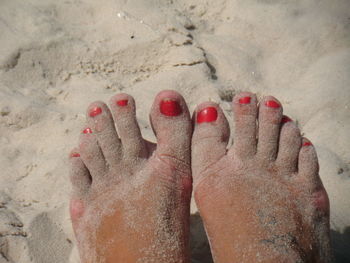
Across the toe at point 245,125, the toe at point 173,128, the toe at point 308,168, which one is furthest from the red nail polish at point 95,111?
the toe at point 308,168

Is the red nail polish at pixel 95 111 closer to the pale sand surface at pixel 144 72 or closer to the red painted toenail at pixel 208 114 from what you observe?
the pale sand surface at pixel 144 72

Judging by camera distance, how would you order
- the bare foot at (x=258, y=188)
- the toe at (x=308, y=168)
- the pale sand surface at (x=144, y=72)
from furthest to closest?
the pale sand surface at (x=144, y=72) → the toe at (x=308, y=168) → the bare foot at (x=258, y=188)

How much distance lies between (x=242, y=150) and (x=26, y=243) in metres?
0.85

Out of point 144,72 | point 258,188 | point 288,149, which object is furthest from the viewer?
point 144,72

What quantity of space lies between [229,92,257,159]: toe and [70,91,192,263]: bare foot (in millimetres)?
192

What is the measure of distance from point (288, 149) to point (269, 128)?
11 cm

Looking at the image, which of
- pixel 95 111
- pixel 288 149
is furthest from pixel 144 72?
pixel 288 149

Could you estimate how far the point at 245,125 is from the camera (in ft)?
4.63

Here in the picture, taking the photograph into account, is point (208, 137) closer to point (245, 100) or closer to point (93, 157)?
point (245, 100)

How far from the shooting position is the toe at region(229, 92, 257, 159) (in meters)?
1.40

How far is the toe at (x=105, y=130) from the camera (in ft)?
4.71

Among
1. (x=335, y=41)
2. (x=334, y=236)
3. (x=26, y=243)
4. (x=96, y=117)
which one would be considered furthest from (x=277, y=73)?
(x=26, y=243)

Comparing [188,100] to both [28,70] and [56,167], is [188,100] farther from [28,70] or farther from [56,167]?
[28,70]

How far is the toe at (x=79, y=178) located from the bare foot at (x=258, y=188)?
0.43 meters
